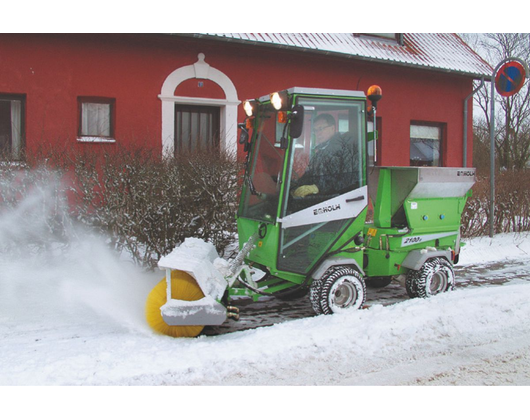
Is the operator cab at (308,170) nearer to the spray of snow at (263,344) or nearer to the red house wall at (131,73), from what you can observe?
the spray of snow at (263,344)

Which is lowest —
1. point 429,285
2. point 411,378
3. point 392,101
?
point 411,378

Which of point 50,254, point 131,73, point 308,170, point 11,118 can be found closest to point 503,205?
point 308,170

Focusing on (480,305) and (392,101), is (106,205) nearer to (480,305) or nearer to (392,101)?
(480,305)

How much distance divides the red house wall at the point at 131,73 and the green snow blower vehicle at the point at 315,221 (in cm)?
280

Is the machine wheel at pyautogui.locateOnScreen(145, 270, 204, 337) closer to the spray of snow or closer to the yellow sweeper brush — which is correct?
the yellow sweeper brush

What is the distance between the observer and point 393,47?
13102 mm

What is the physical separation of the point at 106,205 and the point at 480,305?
15.5 ft

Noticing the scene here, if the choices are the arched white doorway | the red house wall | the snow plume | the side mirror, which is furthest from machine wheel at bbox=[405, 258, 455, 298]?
the arched white doorway

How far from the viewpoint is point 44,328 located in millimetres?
5012

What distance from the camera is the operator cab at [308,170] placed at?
5.17 meters

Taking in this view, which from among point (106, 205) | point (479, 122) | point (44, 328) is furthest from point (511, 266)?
point (479, 122)

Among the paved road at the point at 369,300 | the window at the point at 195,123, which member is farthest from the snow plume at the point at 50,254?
the window at the point at 195,123

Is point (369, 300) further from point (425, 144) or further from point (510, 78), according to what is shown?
point (425, 144)

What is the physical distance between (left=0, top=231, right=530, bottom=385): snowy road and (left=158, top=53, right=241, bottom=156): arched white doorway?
4778mm
